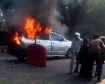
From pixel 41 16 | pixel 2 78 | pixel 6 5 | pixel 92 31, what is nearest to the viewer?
pixel 2 78

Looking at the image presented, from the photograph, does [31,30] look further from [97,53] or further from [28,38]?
[97,53]

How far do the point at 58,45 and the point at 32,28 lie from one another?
256 cm

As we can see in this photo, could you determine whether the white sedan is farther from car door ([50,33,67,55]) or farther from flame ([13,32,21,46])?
flame ([13,32,21,46])

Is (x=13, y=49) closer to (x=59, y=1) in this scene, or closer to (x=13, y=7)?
(x=13, y=7)

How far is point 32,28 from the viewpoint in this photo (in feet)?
43.9

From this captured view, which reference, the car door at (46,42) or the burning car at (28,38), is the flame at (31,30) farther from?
the car door at (46,42)

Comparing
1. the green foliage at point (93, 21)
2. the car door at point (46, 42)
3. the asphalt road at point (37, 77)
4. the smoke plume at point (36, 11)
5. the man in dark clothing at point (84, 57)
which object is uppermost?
the green foliage at point (93, 21)

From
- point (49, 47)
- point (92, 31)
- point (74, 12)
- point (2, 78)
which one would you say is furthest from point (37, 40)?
point (92, 31)

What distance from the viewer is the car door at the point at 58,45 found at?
15005 mm

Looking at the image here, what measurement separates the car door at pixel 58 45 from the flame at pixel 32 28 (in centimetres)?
152

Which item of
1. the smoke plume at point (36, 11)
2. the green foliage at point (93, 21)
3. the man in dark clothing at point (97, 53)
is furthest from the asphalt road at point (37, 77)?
the green foliage at point (93, 21)

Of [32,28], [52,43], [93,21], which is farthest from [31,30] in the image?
[93,21]

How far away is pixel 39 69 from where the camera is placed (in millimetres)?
11453

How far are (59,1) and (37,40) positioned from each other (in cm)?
254
